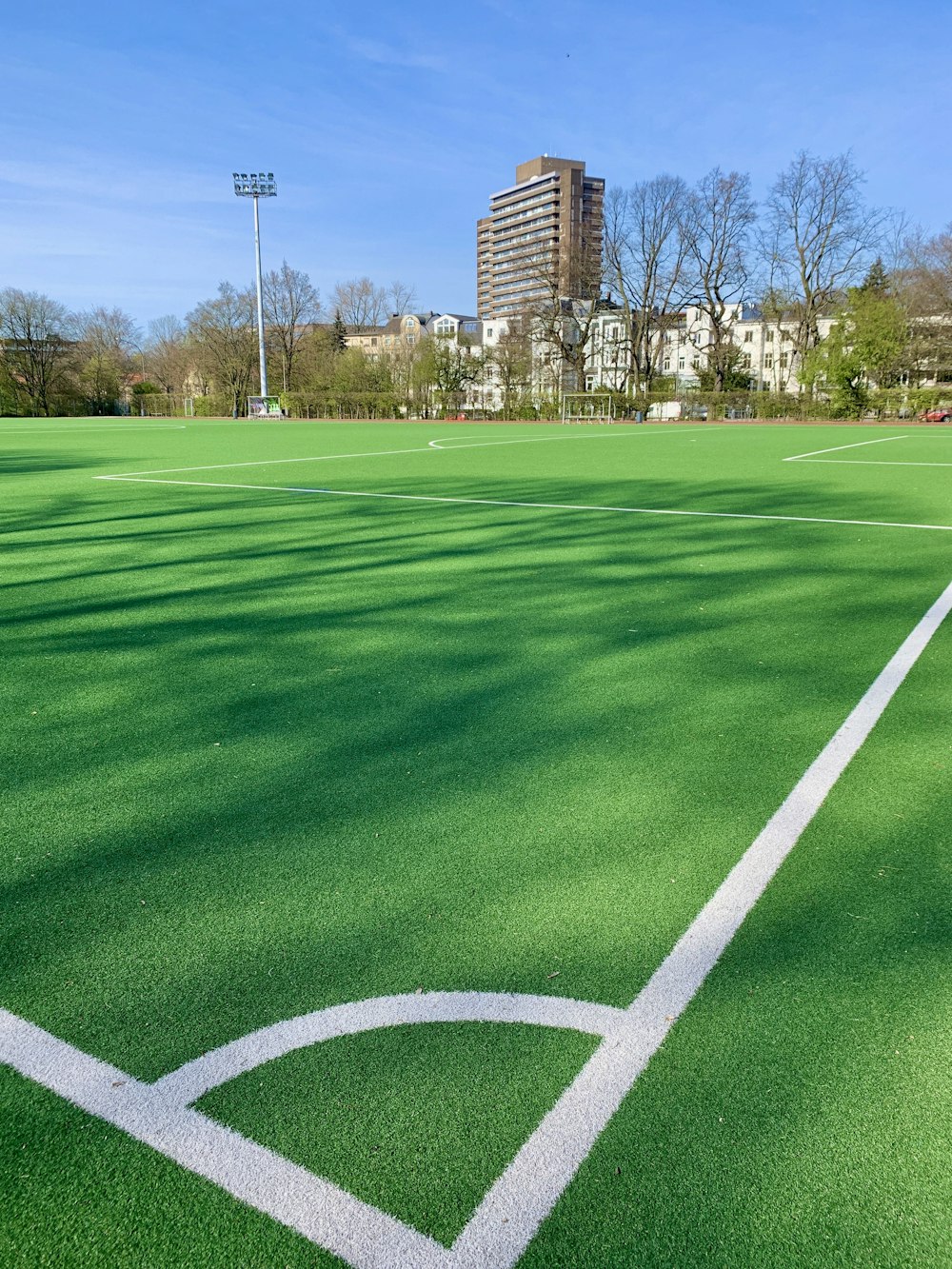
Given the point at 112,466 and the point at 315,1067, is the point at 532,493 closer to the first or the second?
the point at 112,466

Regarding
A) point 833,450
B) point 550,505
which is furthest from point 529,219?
point 550,505

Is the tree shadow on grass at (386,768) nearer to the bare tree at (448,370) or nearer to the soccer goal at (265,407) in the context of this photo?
the soccer goal at (265,407)

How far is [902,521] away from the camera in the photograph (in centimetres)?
923

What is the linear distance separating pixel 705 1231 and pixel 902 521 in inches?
358

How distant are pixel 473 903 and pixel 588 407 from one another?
53966 millimetres

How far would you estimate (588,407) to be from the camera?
177 feet

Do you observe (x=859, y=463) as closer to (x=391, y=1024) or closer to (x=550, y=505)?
(x=550, y=505)

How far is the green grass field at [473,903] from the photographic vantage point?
1488 millimetres

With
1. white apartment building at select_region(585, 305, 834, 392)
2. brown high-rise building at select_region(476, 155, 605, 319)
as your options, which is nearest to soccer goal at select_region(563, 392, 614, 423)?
white apartment building at select_region(585, 305, 834, 392)

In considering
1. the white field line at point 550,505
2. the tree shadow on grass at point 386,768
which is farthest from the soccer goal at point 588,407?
the tree shadow on grass at point 386,768

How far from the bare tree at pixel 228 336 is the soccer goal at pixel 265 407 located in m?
13.6

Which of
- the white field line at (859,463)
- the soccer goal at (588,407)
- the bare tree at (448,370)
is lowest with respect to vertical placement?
the white field line at (859,463)

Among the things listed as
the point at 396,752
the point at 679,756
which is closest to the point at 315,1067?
the point at 396,752

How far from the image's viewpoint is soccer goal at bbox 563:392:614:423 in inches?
2047
